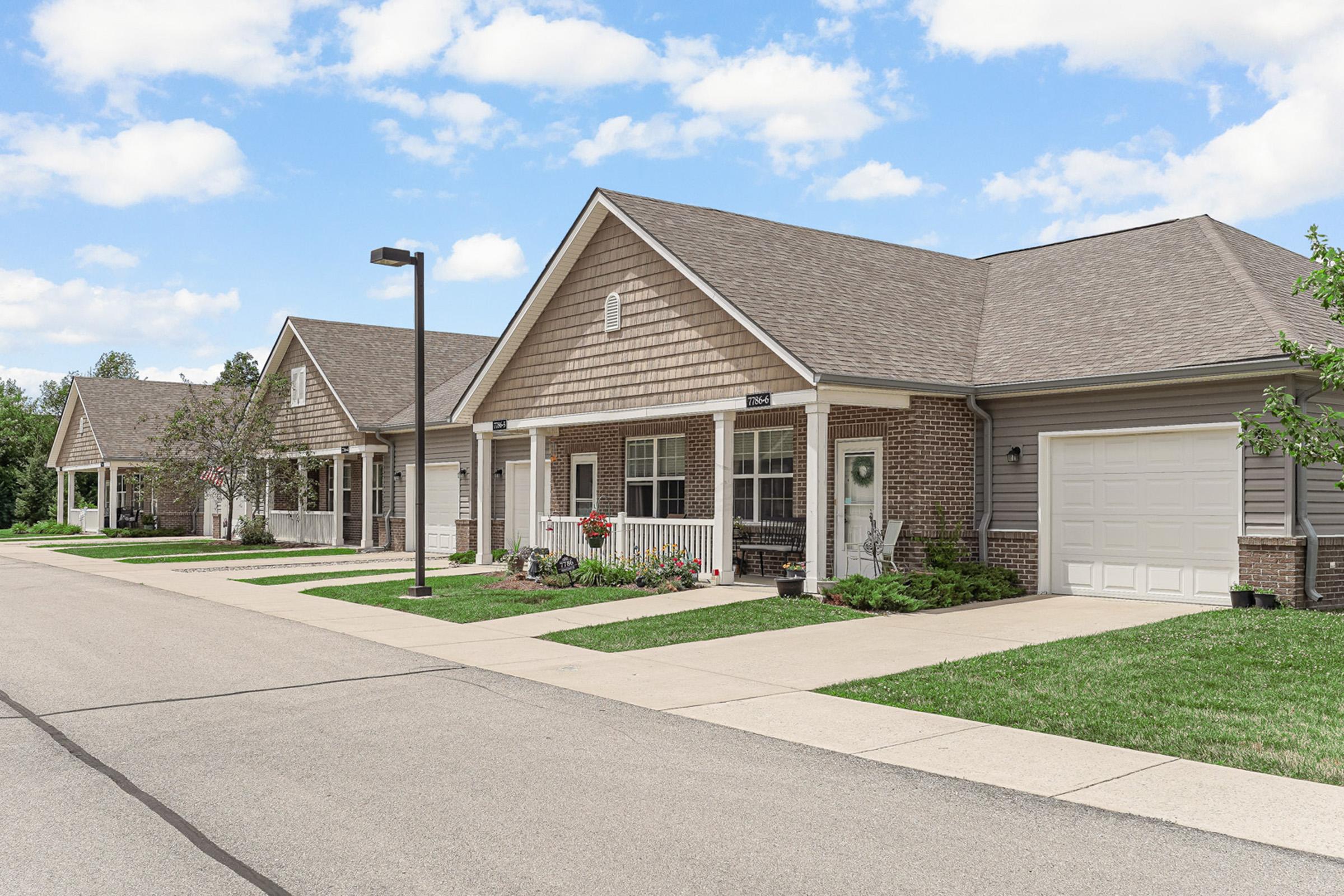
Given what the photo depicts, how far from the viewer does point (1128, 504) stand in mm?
15531

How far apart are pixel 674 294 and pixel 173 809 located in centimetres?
1346

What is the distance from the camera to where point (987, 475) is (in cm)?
1700

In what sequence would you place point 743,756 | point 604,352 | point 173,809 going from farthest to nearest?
point 604,352, point 743,756, point 173,809

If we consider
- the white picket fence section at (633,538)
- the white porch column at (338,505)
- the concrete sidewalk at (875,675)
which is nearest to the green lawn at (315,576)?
the concrete sidewalk at (875,675)

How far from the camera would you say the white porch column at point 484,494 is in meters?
23.3

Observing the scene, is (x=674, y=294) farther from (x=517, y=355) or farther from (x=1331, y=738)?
(x=1331, y=738)

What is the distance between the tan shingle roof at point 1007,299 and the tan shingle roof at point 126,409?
29.6m

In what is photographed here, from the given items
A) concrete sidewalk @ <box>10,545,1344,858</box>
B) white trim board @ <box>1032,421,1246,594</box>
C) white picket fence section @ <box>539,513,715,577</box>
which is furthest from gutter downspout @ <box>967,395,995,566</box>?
white picket fence section @ <box>539,513,715,577</box>

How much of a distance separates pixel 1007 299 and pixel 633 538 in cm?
819

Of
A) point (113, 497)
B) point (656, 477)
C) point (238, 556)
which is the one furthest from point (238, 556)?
point (113, 497)

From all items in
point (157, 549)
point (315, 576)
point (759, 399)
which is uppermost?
point (759, 399)

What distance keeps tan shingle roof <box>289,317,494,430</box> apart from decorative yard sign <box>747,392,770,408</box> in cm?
1412

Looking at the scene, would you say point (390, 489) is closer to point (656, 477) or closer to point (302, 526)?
point (302, 526)

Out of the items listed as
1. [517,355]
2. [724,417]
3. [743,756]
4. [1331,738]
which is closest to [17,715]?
[743,756]
